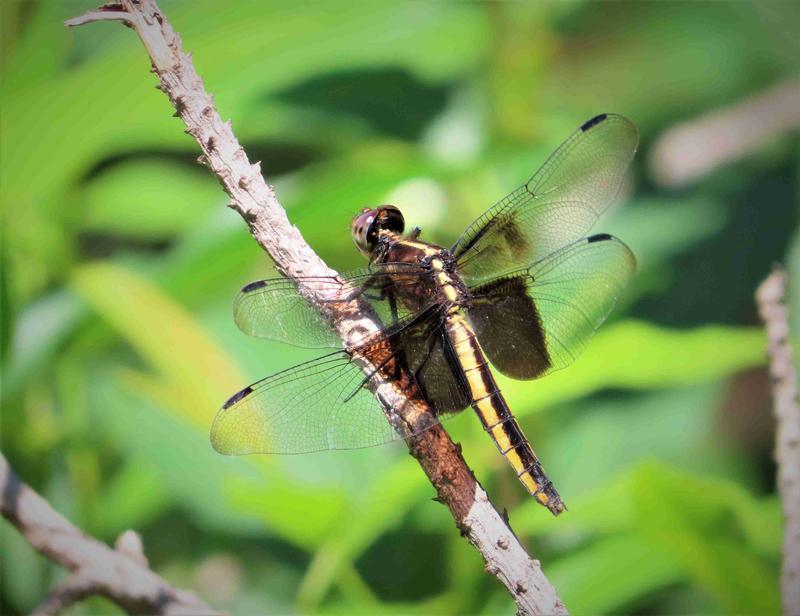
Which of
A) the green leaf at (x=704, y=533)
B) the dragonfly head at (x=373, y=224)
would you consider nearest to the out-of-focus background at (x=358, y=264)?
the green leaf at (x=704, y=533)

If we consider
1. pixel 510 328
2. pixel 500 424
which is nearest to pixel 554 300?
pixel 510 328

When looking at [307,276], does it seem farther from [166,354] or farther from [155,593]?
[166,354]

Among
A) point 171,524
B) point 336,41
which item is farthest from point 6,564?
point 336,41

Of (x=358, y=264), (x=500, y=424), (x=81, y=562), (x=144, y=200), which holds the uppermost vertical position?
(x=144, y=200)

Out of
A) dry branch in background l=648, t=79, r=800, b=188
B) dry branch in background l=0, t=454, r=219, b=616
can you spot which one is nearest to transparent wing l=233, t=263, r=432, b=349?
dry branch in background l=0, t=454, r=219, b=616

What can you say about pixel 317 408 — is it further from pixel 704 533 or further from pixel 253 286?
pixel 704 533

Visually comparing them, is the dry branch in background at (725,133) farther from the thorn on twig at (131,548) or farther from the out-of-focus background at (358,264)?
the thorn on twig at (131,548)
